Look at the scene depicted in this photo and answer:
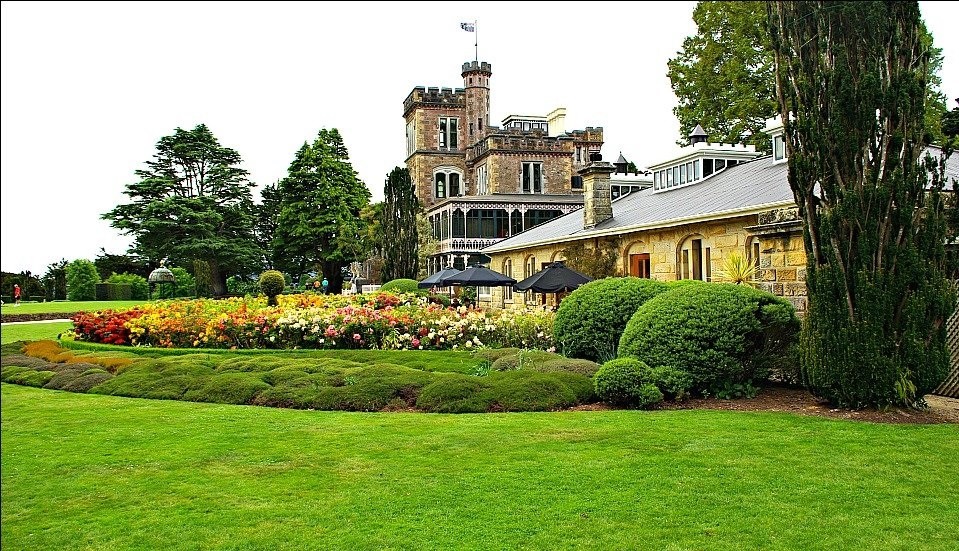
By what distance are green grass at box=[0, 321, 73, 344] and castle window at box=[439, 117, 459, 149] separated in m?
37.9

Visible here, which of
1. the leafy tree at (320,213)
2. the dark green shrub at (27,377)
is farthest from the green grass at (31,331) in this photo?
the leafy tree at (320,213)

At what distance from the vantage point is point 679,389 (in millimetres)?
10664

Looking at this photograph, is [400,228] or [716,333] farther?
[400,228]

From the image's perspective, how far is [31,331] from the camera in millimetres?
26938

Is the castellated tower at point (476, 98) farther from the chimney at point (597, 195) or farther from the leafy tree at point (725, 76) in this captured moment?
the chimney at point (597, 195)

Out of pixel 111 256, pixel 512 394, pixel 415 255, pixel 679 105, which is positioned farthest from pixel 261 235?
pixel 512 394

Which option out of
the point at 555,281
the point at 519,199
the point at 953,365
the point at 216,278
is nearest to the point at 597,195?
the point at 555,281

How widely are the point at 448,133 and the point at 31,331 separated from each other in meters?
41.4

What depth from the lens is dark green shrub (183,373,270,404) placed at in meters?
11.5

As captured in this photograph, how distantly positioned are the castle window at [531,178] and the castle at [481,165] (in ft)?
0.24

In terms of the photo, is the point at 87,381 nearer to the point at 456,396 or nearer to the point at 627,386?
the point at 456,396

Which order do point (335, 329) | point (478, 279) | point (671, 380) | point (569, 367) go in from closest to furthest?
1. point (671, 380)
2. point (569, 367)
3. point (335, 329)
4. point (478, 279)

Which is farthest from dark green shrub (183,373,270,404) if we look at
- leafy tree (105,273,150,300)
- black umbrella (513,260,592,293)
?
leafy tree (105,273,150,300)

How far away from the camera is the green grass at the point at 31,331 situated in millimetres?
24016
